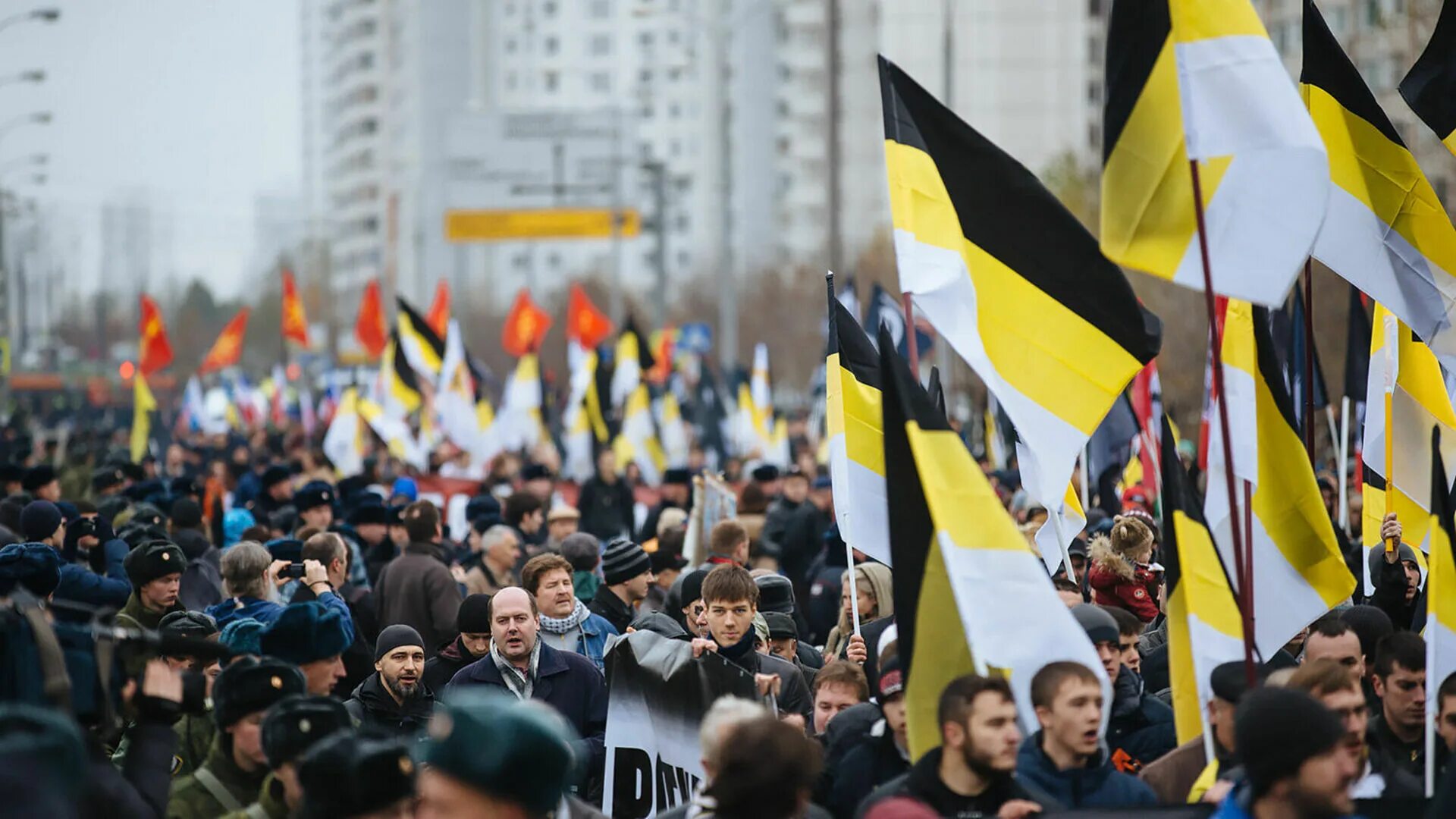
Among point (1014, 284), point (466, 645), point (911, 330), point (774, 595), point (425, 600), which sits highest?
point (1014, 284)

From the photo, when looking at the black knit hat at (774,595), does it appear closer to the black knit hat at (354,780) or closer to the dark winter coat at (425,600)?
the dark winter coat at (425,600)

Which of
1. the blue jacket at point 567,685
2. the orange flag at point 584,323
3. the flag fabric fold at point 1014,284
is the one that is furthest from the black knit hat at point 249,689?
the orange flag at point 584,323

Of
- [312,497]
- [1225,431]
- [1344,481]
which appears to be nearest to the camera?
[1225,431]

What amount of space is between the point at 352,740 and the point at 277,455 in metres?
21.2

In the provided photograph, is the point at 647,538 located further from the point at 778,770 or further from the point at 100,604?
the point at 778,770

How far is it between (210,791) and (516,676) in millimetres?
2586

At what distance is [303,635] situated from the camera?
636 centimetres

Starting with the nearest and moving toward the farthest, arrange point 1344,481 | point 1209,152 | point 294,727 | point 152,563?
point 294,727
point 1209,152
point 152,563
point 1344,481

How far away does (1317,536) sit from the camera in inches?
277

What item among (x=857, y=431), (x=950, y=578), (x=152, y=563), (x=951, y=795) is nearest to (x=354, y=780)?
(x=951, y=795)

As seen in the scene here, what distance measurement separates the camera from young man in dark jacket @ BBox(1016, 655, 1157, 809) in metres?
5.59

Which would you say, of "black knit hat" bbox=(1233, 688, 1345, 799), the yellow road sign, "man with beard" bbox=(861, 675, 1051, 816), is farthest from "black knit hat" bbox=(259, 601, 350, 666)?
the yellow road sign

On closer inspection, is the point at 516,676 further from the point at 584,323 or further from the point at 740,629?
the point at 584,323

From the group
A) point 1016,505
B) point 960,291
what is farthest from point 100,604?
point 1016,505
